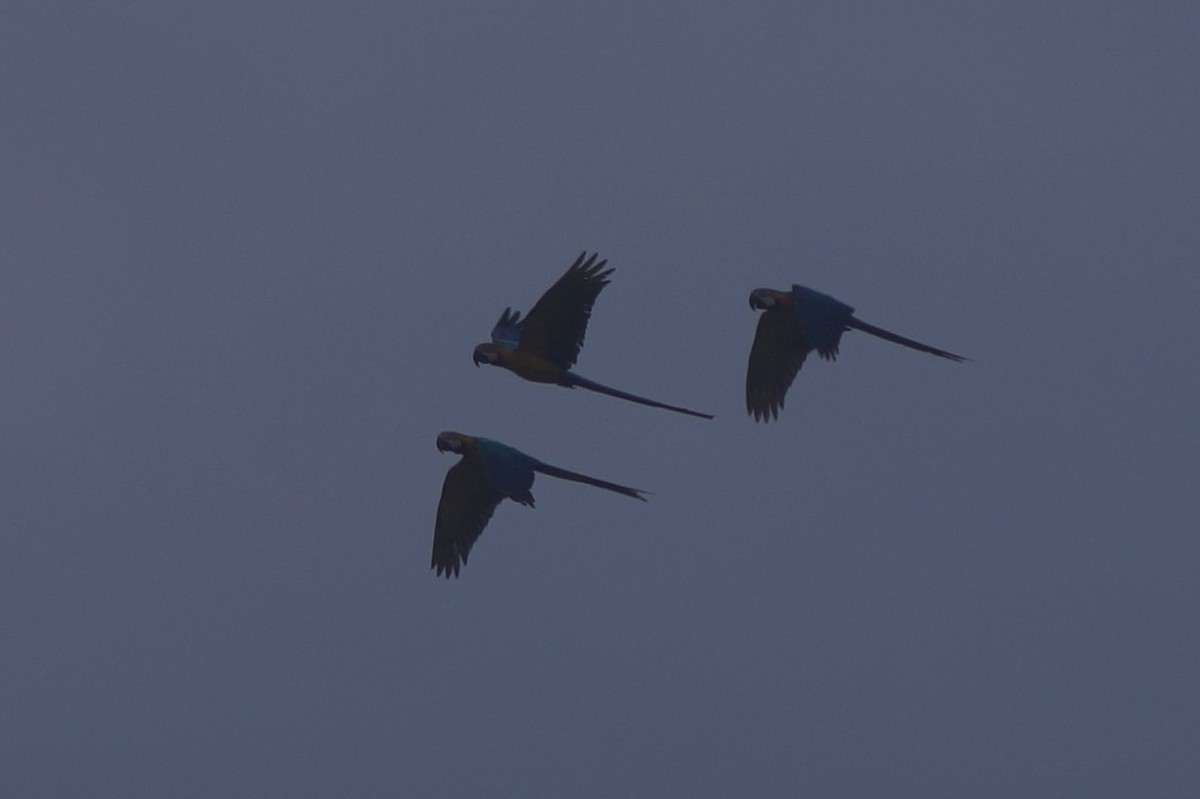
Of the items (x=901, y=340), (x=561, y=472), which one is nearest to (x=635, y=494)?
(x=561, y=472)

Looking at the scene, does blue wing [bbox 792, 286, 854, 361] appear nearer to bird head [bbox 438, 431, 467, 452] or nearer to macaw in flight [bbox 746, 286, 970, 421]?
macaw in flight [bbox 746, 286, 970, 421]

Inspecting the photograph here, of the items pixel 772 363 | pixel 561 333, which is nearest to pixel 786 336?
pixel 772 363

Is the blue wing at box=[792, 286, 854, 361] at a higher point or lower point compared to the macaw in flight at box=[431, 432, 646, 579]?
higher

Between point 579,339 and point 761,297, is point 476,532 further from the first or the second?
point 761,297

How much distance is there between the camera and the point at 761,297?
2398 cm

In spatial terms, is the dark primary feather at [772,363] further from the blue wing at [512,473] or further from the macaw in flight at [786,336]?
the blue wing at [512,473]

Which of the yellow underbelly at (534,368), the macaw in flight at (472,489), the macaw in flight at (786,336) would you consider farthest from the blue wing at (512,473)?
the macaw in flight at (786,336)

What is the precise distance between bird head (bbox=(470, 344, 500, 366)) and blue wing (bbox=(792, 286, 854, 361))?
3.44 meters

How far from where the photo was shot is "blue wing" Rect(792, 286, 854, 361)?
23.4m

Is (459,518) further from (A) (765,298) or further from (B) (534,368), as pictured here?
(A) (765,298)

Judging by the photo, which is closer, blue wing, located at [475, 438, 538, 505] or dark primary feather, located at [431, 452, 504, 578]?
blue wing, located at [475, 438, 538, 505]

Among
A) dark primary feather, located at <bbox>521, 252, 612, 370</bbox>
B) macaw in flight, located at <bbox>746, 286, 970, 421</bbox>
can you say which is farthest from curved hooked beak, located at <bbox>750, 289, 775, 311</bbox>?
dark primary feather, located at <bbox>521, 252, 612, 370</bbox>

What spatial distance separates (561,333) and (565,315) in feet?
0.79

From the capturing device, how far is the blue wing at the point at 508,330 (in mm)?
24797
